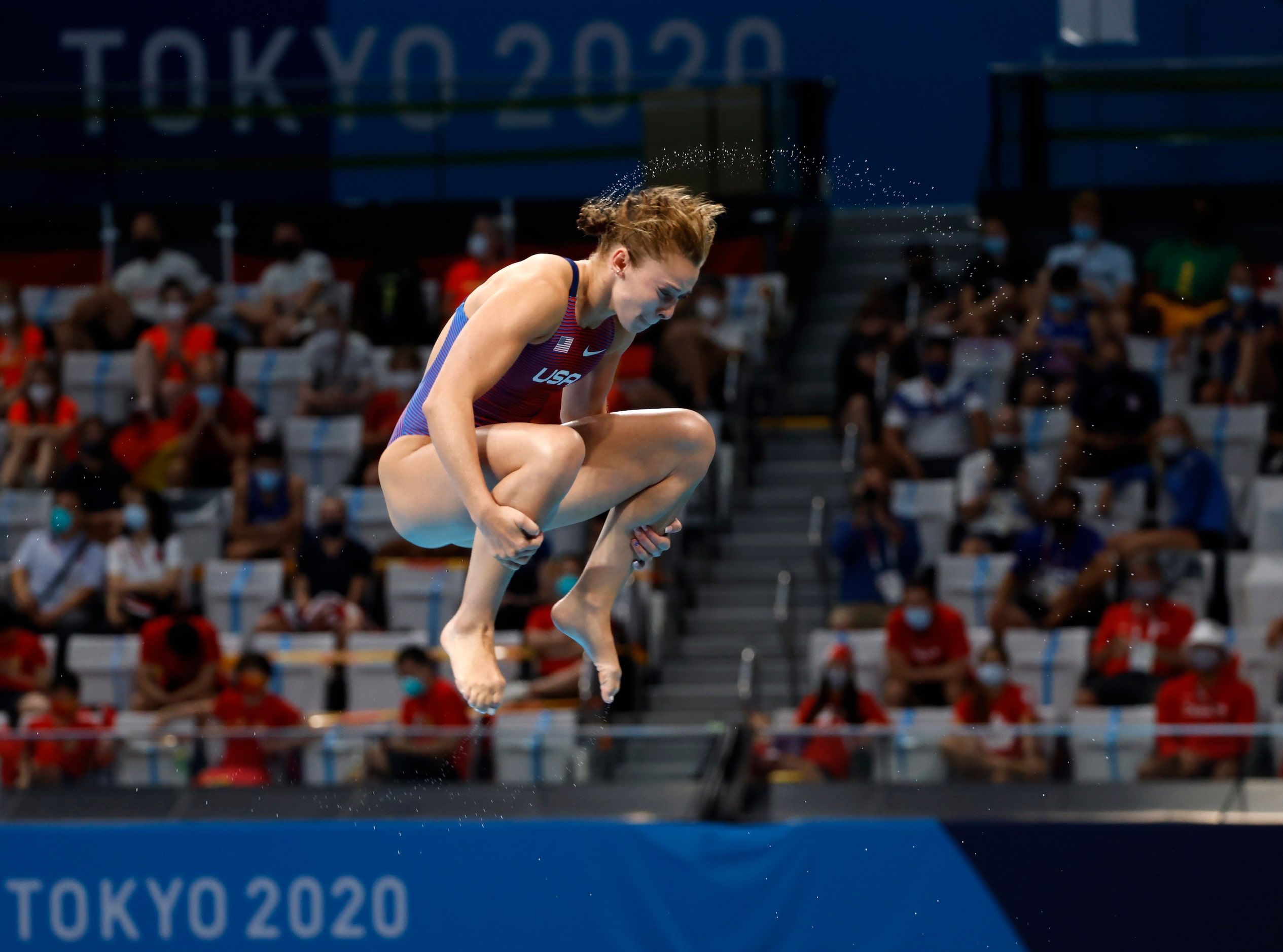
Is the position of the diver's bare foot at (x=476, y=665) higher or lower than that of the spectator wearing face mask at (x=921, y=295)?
lower

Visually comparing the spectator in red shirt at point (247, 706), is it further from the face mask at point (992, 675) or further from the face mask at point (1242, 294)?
the face mask at point (1242, 294)

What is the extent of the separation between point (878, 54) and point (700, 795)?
15.9 ft

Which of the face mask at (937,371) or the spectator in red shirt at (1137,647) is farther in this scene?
the face mask at (937,371)

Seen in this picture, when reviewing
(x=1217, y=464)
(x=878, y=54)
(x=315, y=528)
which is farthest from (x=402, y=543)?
(x=1217, y=464)

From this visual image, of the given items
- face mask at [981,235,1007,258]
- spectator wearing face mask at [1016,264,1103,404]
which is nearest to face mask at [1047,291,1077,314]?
spectator wearing face mask at [1016,264,1103,404]

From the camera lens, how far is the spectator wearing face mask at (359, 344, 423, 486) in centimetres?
1107

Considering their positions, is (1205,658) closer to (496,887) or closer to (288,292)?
(496,887)

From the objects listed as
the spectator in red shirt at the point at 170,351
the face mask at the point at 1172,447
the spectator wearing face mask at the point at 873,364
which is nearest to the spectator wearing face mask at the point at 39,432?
the spectator in red shirt at the point at 170,351

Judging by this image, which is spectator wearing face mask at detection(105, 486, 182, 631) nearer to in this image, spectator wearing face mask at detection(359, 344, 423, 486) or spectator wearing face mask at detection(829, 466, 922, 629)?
spectator wearing face mask at detection(359, 344, 423, 486)

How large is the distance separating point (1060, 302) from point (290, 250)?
5403 millimetres

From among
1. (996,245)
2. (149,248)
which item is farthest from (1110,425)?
(149,248)

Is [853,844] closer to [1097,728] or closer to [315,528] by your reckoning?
[1097,728]

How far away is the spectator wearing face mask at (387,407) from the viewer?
11070 mm

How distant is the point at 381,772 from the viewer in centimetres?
841
